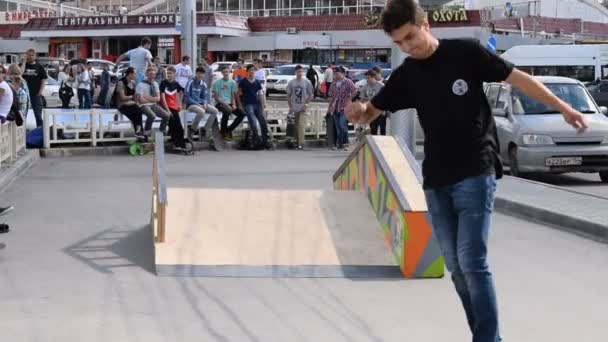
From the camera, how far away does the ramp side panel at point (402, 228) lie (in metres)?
6.91

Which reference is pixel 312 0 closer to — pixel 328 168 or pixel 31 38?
pixel 31 38

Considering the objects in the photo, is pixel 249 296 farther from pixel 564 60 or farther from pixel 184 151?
pixel 564 60

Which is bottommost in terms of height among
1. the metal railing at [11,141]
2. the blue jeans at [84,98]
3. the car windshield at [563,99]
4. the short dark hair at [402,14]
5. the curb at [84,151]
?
the curb at [84,151]

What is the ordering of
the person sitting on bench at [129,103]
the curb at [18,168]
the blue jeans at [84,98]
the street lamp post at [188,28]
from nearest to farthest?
the curb at [18,168], the person sitting on bench at [129,103], the street lamp post at [188,28], the blue jeans at [84,98]

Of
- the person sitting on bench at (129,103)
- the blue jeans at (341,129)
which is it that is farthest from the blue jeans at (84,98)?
the blue jeans at (341,129)

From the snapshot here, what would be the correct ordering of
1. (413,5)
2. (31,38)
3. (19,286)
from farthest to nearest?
(31,38) < (19,286) < (413,5)

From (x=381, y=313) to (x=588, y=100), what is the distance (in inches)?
405

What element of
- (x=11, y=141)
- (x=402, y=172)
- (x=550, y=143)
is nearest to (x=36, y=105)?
(x=11, y=141)

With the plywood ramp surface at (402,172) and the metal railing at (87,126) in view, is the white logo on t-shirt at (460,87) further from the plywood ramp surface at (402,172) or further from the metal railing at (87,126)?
the metal railing at (87,126)

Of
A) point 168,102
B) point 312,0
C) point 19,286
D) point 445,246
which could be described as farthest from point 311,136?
point 312,0

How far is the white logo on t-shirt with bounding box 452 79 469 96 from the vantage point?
14.1 feet

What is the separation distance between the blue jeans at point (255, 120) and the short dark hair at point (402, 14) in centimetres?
1397

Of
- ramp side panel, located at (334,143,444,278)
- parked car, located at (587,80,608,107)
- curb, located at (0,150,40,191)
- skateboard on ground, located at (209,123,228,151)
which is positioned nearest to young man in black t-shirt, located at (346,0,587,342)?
ramp side panel, located at (334,143,444,278)

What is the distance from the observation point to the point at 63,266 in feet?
23.8
